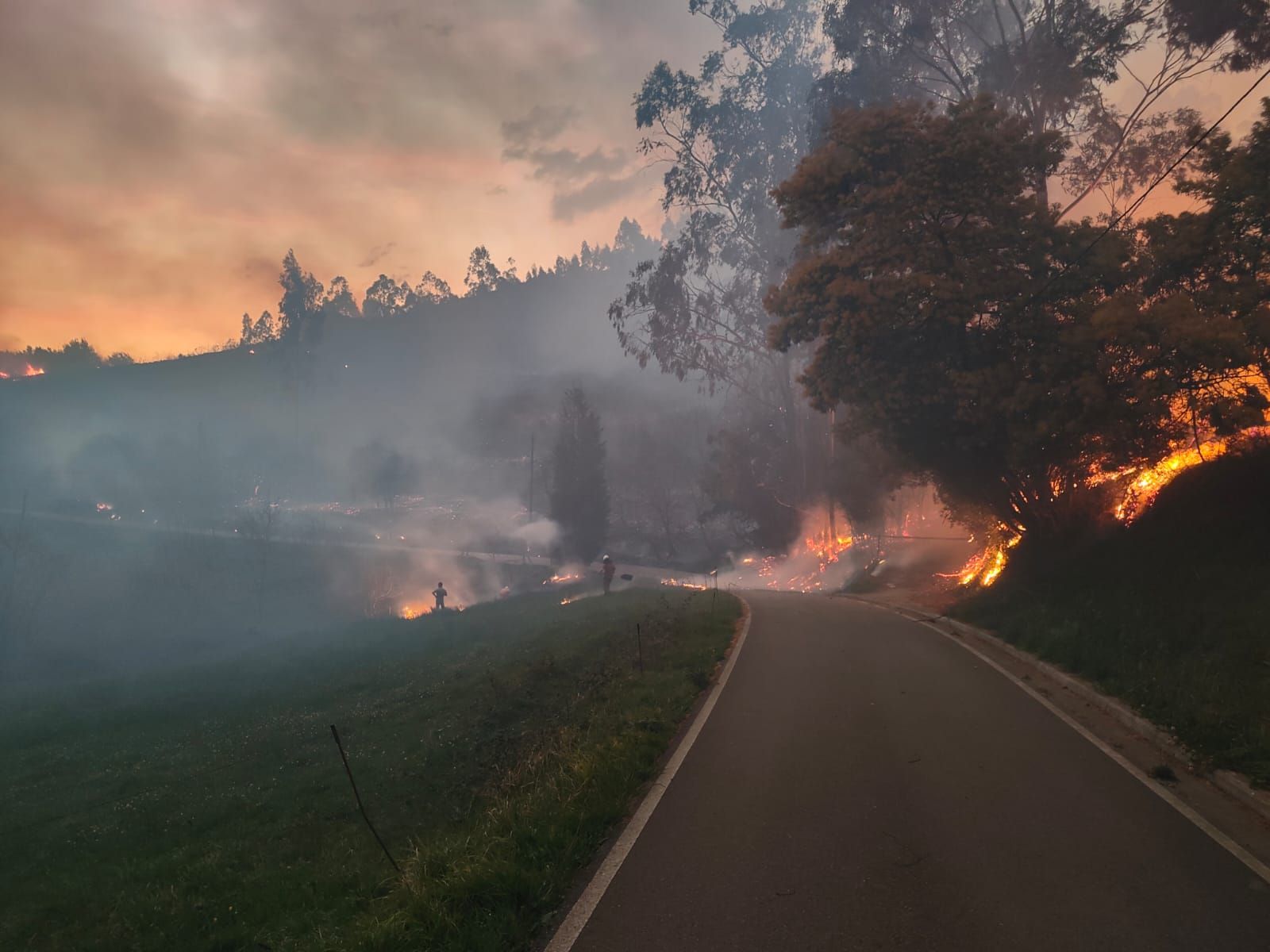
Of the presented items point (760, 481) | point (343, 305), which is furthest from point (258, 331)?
point (760, 481)

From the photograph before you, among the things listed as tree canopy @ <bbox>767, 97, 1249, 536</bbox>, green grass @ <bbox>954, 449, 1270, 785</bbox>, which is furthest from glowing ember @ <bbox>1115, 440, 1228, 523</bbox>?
tree canopy @ <bbox>767, 97, 1249, 536</bbox>

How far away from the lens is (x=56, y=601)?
5819 cm

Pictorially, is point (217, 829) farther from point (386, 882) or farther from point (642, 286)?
point (642, 286)

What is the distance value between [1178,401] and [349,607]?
57.8 m

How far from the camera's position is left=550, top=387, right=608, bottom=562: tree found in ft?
206

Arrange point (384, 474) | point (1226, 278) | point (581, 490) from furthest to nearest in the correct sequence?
point (384, 474) → point (581, 490) → point (1226, 278)

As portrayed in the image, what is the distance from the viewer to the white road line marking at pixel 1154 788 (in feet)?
16.9

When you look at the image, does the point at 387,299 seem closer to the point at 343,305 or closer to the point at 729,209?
the point at 343,305

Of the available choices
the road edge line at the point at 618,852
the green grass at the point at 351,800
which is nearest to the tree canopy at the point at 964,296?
the green grass at the point at 351,800

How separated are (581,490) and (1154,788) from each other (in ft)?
188

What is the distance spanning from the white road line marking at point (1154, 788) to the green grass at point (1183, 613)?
2.16ft

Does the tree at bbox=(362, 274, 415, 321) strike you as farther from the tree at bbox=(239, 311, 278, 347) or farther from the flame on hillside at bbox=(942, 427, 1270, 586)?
the flame on hillside at bbox=(942, 427, 1270, 586)

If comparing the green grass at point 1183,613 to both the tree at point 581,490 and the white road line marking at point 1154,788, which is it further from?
the tree at point 581,490

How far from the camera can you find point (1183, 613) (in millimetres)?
10930
